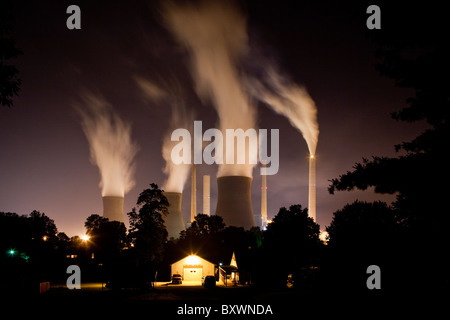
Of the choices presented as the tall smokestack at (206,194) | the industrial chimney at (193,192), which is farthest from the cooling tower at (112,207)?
the tall smokestack at (206,194)

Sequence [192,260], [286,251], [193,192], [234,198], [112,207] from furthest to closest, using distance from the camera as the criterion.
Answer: [193,192]
[112,207]
[234,198]
[192,260]
[286,251]

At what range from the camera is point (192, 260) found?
48.6 meters

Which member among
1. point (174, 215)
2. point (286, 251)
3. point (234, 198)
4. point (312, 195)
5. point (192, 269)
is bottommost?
point (192, 269)

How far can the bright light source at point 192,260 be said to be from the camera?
1911 inches

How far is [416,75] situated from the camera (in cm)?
801

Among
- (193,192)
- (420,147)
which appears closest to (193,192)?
(193,192)

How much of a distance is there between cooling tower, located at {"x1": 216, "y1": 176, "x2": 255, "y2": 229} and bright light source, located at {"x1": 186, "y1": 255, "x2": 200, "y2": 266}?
1911 cm

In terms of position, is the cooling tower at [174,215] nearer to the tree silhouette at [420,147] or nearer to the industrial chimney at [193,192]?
the industrial chimney at [193,192]

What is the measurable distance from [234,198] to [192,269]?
20469 millimetres

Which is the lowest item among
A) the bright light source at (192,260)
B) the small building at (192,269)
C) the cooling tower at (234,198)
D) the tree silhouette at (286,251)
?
the small building at (192,269)

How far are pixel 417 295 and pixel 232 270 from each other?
3525cm

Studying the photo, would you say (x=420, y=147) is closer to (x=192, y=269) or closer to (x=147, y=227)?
(x=147, y=227)
